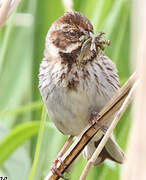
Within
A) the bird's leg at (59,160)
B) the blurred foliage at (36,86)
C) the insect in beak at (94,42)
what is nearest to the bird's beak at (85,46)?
the insect in beak at (94,42)

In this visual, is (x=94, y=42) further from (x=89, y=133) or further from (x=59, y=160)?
(x=59, y=160)

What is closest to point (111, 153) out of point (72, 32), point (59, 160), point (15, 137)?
point (59, 160)

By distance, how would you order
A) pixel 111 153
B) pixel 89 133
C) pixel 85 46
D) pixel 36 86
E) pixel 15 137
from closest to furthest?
pixel 89 133 → pixel 85 46 → pixel 15 137 → pixel 111 153 → pixel 36 86

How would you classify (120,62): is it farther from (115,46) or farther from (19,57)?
(19,57)

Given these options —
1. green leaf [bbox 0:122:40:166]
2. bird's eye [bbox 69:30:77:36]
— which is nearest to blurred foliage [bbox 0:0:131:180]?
green leaf [bbox 0:122:40:166]

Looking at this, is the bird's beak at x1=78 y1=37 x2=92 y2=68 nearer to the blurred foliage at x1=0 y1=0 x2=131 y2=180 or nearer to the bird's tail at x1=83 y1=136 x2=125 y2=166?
the blurred foliage at x1=0 y1=0 x2=131 y2=180

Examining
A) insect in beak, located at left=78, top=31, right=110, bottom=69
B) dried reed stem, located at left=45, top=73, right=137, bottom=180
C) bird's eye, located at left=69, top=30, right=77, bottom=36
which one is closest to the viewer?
dried reed stem, located at left=45, top=73, right=137, bottom=180
